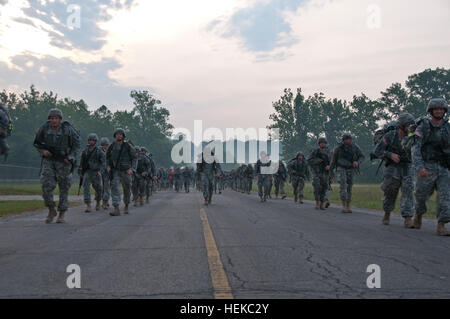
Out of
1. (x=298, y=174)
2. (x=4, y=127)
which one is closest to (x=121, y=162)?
(x=4, y=127)

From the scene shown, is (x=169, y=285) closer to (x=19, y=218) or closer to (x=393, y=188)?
(x=393, y=188)

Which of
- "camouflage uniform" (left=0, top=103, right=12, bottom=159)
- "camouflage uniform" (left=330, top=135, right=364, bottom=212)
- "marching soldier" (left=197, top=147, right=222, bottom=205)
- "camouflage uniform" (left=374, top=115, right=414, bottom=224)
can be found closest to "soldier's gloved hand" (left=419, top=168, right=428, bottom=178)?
"camouflage uniform" (left=374, top=115, right=414, bottom=224)

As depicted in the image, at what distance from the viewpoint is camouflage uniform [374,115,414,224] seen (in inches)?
388

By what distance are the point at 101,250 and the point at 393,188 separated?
643cm

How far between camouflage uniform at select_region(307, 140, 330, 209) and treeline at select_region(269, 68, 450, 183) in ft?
236

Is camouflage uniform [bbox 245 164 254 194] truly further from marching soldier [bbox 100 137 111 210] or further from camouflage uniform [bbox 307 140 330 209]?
marching soldier [bbox 100 137 111 210]

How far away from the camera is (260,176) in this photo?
21172mm

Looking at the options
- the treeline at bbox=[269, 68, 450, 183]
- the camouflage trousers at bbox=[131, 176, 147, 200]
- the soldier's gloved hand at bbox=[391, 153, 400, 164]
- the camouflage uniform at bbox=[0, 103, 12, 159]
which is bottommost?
the camouflage trousers at bbox=[131, 176, 147, 200]

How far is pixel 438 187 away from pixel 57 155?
765cm

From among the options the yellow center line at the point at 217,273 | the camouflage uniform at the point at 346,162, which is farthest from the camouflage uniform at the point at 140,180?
the yellow center line at the point at 217,273

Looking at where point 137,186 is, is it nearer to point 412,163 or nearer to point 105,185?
point 105,185

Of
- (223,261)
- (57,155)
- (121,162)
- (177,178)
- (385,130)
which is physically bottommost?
(223,261)

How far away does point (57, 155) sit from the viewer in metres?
10.1

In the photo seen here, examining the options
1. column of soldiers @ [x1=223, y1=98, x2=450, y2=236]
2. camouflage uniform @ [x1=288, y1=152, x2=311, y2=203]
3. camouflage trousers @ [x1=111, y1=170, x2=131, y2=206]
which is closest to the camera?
column of soldiers @ [x1=223, y1=98, x2=450, y2=236]
